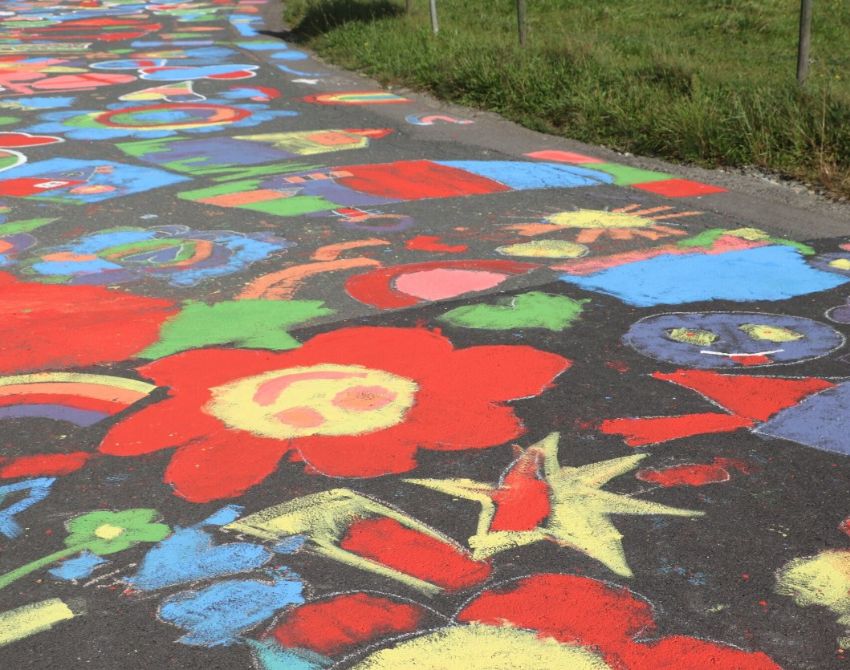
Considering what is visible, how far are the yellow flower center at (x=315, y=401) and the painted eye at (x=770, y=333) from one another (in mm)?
1481

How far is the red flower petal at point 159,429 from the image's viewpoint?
3.79 meters

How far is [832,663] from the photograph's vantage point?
260 cm

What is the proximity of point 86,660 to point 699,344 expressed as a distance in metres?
2.83

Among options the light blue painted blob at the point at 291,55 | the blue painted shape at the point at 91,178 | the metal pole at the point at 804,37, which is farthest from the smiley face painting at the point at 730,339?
the light blue painted blob at the point at 291,55

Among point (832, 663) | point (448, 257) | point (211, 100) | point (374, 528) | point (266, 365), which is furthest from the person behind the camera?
point (211, 100)

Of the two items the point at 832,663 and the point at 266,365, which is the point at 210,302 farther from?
the point at 832,663

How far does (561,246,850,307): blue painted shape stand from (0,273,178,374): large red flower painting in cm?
203

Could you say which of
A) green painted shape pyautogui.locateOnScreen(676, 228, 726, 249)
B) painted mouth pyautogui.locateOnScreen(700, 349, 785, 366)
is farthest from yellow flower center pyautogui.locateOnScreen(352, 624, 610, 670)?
green painted shape pyautogui.locateOnScreen(676, 228, 726, 249)

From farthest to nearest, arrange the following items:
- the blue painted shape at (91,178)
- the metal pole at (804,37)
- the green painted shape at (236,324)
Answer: the metal pole at (804,37) < the blue painted shape at (91,178) < the green painted shape at (236,324)

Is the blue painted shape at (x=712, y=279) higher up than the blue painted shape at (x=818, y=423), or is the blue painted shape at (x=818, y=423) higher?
the blue painted shape at (x=818, y=423)

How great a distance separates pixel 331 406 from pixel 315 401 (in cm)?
8

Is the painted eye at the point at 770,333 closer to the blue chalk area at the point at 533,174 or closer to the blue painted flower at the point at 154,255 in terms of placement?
the blue painted flower at the point at 154,255

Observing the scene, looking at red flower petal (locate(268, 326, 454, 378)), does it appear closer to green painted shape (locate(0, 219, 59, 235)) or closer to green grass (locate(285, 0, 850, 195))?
green painted shape (locate(0, 219, 59, 235))

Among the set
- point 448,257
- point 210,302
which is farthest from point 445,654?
point 448,257
